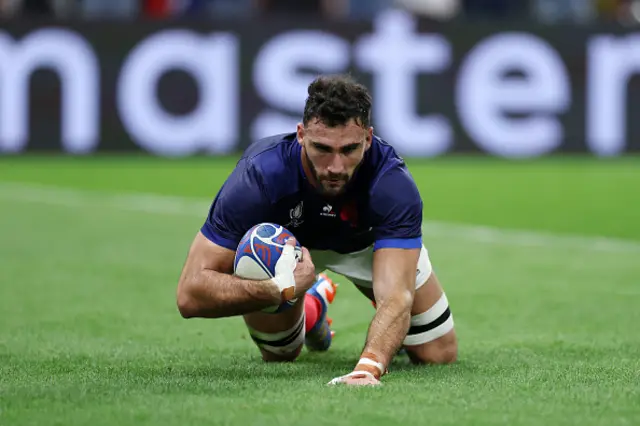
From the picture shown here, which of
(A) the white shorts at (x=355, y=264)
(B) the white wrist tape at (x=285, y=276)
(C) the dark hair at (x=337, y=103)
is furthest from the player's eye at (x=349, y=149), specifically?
(A) the white shorts at (x=355, y=264)

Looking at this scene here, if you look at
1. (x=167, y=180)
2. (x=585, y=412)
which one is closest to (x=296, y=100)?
(x=167, y=180)

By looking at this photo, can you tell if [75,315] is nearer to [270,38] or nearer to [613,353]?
[613,353]

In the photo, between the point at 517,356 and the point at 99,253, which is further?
the point at 99,253

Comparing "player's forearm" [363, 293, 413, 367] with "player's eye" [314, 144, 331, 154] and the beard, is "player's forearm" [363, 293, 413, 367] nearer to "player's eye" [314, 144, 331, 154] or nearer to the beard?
the beard

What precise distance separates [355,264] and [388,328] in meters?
0.93

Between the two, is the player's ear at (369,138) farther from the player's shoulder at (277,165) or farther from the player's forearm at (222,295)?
the player's forearm at (222,295)

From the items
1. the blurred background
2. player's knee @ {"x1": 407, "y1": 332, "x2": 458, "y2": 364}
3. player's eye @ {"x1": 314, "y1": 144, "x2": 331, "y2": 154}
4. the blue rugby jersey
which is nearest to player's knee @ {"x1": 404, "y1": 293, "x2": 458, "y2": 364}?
player's knee @ {"x1": 407, "y1": 332, "x2": 458, "y2": 364}

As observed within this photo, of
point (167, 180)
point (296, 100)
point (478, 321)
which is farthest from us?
point (296, 100)

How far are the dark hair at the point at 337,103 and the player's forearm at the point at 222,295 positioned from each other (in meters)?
0.79

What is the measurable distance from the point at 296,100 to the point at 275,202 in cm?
1282

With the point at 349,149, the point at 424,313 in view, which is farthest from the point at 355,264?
the point at 349,149

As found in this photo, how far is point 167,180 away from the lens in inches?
682

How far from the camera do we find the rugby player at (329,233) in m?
5.75

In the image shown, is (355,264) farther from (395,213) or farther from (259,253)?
(259,253)
